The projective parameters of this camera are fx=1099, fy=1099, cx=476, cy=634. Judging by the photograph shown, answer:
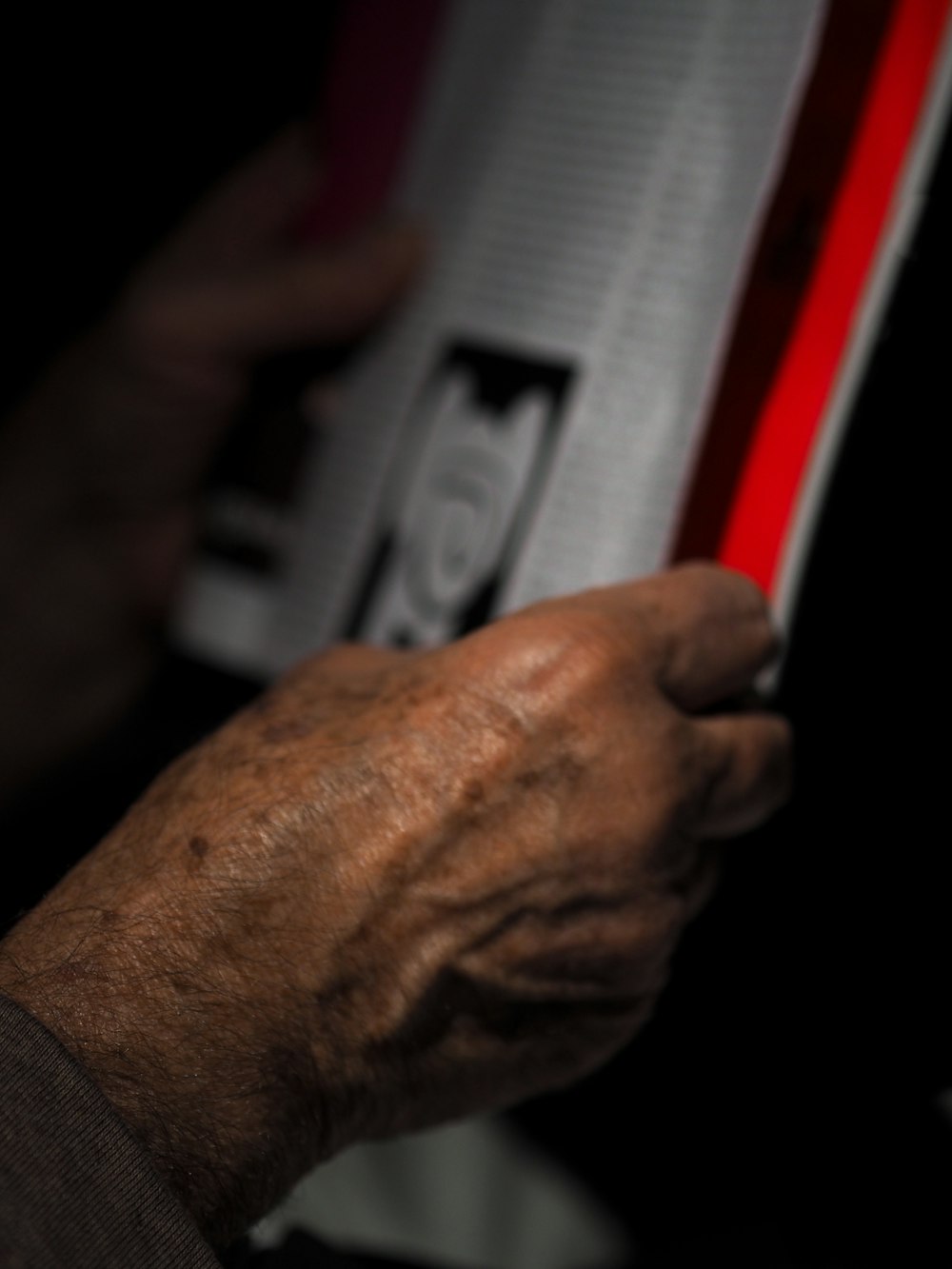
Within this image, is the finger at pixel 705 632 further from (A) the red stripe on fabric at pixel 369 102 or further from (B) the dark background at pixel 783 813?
(A) the red stripe on fabric at pixel 369 102

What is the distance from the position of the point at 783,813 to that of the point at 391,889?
0.85 ft

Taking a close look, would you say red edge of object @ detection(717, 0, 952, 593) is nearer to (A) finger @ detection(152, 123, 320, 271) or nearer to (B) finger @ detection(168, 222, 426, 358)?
(B) finger @ detection(168, 222, 426, 358)

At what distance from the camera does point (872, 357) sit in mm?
510

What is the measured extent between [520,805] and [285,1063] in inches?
5.2

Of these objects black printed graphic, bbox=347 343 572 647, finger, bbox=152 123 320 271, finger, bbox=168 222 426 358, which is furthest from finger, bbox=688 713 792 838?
finger, bbox=152 123 320 271

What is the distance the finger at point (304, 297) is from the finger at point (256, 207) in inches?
1.6

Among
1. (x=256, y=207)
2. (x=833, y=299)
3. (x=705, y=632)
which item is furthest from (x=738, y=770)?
(x=256, y=207)

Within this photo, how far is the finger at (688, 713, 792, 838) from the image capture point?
467 millimetres

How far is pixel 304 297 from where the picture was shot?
0.77m

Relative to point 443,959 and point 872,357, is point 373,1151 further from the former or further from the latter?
point 872,357

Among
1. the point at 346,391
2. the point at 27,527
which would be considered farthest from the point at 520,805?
the point at 27,527

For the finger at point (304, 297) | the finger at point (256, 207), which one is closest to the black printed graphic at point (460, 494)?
the finger at point (304, 297)

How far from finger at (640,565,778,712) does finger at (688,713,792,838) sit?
17mm

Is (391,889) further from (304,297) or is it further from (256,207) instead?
(256,207)
